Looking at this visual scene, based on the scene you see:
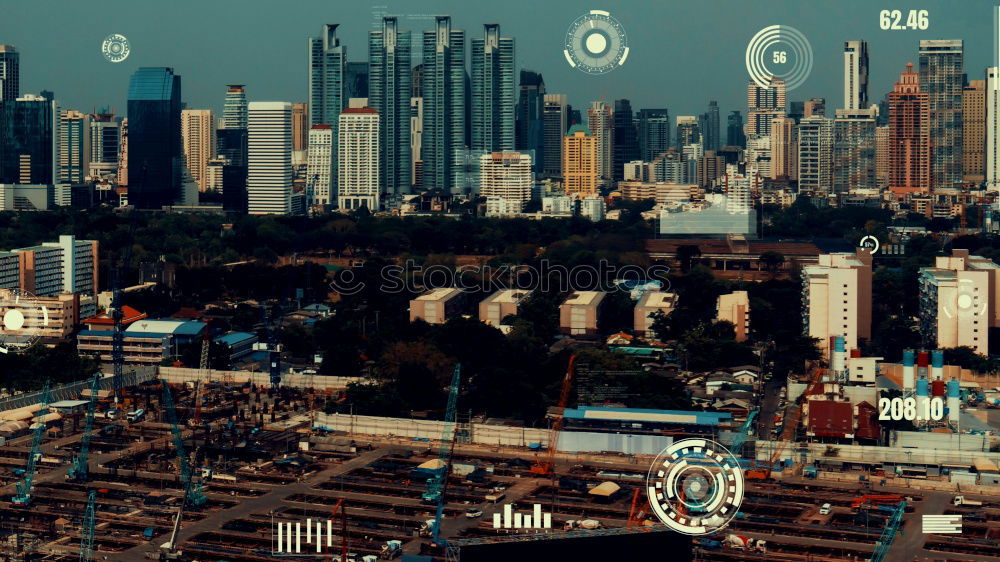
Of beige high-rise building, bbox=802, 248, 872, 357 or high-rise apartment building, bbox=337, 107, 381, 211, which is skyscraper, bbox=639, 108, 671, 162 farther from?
beige high-rise building, bbox=802, 248, 872, 357

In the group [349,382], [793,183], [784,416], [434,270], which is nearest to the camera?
[784,416]

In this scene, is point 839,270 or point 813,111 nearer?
point 839,270

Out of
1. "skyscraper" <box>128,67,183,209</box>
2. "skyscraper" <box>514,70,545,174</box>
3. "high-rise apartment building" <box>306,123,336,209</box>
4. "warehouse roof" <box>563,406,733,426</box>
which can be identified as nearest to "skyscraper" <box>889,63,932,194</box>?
"skyscraper" <box>514,70,545,174</box>

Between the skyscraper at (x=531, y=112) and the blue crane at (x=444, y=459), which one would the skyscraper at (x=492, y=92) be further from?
the blue crane at (x=444, y=459)

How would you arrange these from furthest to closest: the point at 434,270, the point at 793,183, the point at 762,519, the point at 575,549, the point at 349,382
Result: the point at 793,183
the point at 434,270
the point at 349,382
the point at 762,519
the point at 575,549

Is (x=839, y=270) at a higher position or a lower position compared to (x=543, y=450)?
higher

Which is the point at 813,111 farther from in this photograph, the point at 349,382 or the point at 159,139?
the point at 349,382

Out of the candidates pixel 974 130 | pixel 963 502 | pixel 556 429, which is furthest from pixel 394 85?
pixel 963 502

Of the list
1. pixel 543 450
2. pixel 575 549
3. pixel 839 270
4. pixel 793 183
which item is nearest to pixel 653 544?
pixel 575 549
